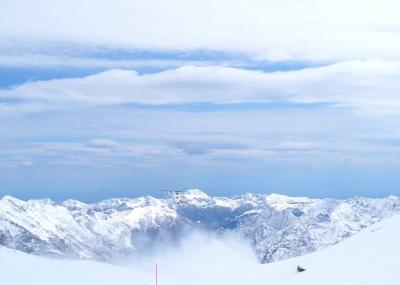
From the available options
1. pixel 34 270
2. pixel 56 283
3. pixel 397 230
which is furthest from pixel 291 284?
pixel 34 270

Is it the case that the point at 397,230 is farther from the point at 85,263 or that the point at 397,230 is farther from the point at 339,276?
the point at 85,263

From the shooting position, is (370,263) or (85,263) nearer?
(370,263)

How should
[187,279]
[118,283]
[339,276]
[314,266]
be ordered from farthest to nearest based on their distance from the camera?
[118,283] < [187,279] < [314,266] < [339,276]

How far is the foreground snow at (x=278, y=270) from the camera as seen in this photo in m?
40.2

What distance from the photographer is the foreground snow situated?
40156mm

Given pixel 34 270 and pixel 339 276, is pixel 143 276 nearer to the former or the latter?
pixel 34 270

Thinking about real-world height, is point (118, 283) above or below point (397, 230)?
below

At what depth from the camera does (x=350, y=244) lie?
49.9 metres

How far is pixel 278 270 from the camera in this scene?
152 feet

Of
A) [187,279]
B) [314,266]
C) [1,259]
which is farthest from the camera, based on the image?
[1,259]

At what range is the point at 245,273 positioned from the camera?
46719mm

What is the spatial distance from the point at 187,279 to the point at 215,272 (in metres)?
2.99

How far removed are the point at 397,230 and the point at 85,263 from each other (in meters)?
28.8

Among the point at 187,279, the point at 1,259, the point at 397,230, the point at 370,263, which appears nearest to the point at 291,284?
the point at 370,263
